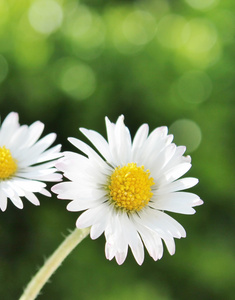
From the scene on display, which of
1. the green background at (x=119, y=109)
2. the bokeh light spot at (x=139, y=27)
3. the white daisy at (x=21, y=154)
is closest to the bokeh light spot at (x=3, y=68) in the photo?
the green background at (x=119, y=109)

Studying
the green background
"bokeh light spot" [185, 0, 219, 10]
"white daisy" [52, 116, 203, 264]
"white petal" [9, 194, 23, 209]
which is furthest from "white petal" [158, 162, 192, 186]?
"bokeh light spot" [185, 0, 219, 10]

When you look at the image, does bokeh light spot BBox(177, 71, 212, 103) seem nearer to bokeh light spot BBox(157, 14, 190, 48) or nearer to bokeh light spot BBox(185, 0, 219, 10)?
bokeh light spot BBox(157, 14, 190, 48)

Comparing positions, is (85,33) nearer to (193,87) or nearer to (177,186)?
(193,87)

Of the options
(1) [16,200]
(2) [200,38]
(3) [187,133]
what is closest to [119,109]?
(3) [187,133]

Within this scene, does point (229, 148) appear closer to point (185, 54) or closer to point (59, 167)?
point (185, 54)

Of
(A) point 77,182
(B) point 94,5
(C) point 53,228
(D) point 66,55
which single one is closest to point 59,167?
(A) point 77,182

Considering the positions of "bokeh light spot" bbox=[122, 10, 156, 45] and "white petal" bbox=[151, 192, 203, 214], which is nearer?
"white petal" bbox=[151, 192, 203, 214]
